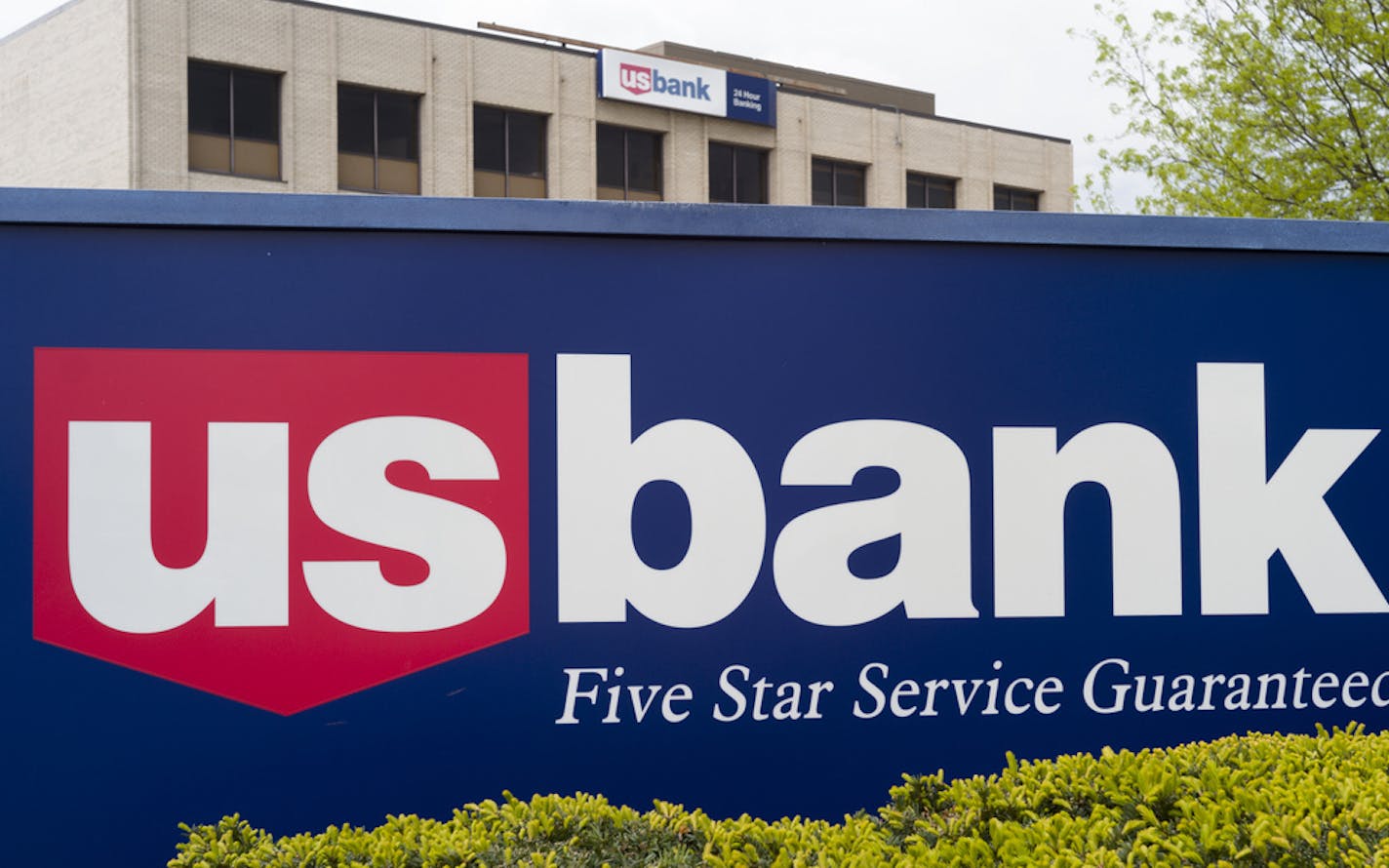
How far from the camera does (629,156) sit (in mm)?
45250

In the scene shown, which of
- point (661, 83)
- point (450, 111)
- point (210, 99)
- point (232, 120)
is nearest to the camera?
point (210, 99)

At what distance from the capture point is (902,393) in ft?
14.0

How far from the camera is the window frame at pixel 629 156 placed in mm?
44156

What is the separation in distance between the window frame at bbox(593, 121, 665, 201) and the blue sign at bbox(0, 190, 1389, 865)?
132 ft

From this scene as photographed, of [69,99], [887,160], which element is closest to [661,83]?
[887,160]

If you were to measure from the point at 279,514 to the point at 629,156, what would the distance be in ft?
139

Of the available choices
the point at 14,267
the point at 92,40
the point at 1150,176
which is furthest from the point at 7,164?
the point at 14,267

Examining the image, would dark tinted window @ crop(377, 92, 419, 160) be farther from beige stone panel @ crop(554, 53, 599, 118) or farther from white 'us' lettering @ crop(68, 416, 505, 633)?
white 'us' lettering @ crop(68, 416, 505, 633)

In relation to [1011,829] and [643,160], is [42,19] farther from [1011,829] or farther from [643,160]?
[1011,829]

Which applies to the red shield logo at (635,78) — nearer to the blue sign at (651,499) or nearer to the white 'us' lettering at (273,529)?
the blue sign at (651,499)

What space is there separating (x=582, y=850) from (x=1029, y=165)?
179ft

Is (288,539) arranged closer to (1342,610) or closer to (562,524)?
(562,524)

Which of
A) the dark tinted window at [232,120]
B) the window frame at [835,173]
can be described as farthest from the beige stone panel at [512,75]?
the window frame at [835,173]

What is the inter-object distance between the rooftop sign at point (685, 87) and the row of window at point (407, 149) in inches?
47.9
